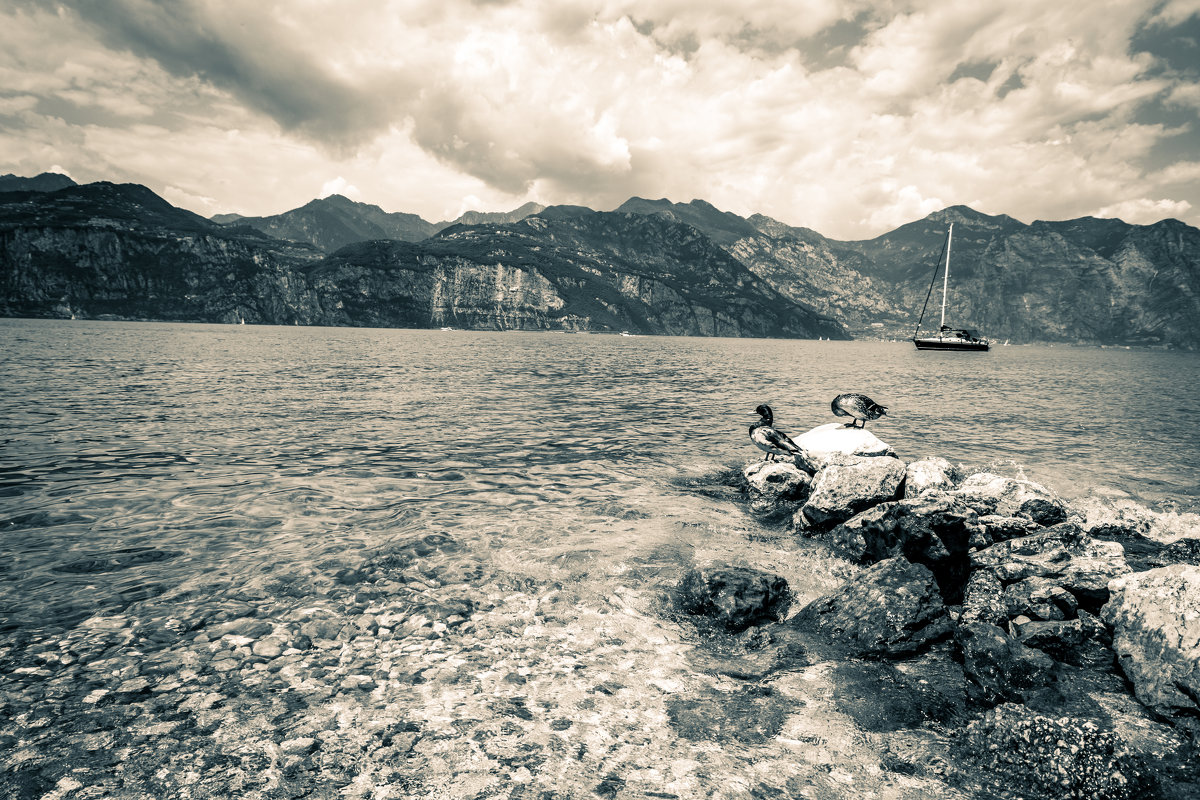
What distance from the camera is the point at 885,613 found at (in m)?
7.09

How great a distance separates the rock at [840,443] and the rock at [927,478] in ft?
5.64

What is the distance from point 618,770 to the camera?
181 inches

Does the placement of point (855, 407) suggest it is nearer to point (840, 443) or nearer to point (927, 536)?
point (840, 443)

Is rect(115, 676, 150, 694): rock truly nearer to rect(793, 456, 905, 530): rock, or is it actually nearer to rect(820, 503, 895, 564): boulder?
rect(820, 503, 895, 564): boulder

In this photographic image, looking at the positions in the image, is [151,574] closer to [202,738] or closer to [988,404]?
[202,738]

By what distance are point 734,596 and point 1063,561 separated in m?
5.45

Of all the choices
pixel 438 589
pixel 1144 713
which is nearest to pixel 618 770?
pixel 438 589

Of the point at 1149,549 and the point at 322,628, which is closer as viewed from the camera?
the point at 322,628

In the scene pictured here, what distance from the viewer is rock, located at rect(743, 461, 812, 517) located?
13.5 meters

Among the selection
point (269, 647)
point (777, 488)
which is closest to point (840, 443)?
point (777, 488)

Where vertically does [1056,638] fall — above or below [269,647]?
above

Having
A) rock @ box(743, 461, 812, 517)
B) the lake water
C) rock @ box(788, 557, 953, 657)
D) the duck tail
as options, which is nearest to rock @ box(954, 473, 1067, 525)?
rock @ box(743, 461, 812, 517)

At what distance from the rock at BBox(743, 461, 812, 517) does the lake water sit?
89 centimetres

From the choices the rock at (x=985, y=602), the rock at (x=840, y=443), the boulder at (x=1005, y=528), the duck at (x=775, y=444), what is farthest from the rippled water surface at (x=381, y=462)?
the boulder at (x=1005, y=528)
